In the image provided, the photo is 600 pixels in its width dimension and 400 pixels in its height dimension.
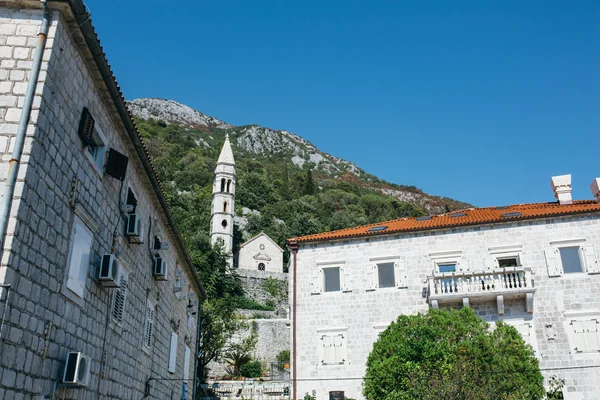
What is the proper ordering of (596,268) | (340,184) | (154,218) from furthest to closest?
(340,184) < (596,268) < (154,218)

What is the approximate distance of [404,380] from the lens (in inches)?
765

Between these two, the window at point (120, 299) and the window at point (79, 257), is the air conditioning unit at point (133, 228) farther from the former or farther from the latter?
the window at point (79, 257)

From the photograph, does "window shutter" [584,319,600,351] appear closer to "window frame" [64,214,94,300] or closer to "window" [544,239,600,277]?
"window" [544,239,600,277]

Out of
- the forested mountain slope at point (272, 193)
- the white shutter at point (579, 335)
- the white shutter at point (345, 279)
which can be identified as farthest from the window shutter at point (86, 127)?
the forested mountain slope at point (272, 193)

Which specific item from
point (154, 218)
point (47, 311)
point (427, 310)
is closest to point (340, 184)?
point (427, 310)

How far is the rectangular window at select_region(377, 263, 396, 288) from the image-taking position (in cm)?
2423

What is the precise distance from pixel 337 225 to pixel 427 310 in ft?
199

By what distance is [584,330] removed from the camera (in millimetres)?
20969

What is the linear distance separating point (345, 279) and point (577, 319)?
965cm

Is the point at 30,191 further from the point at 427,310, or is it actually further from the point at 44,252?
the point at 427,310

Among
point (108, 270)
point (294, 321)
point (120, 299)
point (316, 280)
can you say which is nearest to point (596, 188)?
point (316, 280)

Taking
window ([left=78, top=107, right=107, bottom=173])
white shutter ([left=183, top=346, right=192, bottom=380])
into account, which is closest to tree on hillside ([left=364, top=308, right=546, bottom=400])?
white shutter ([left=183, top=346, right=192, bottom=380])

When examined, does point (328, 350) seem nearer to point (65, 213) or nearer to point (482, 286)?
point (482, 286)

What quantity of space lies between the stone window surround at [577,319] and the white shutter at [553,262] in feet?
5.52
